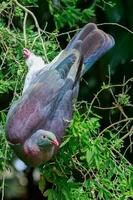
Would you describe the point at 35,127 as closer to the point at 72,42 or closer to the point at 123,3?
the point at 72,42

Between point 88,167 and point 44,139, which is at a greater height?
point 44,139

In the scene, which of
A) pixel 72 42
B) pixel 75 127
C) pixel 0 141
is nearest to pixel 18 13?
pixel 72 42

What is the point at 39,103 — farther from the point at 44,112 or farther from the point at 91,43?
the point at 91,43

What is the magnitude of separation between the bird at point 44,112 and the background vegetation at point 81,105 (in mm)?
29

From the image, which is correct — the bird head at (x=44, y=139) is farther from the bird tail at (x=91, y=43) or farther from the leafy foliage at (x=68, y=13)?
the leafy foliage at (x=68, y=13)

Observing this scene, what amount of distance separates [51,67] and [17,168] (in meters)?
0.65

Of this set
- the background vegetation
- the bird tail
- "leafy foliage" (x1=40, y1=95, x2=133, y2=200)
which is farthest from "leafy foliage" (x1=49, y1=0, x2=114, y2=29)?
"leafy foliage" (x1=40, y1=95, x2=133, y2=200)

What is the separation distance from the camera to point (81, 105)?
62.4 inches

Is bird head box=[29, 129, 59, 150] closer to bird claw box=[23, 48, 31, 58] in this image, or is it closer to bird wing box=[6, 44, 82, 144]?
bird wing box=[6, 44, 82, 144]

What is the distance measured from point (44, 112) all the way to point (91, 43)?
27 cm

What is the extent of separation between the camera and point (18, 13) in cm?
157

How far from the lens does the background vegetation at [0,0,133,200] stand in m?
1.29

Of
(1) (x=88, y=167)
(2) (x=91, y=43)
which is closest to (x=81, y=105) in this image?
(2) (x=91, y=43)

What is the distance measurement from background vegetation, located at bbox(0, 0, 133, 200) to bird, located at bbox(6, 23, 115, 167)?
29 mm
